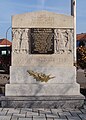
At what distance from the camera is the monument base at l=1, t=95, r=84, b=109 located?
7578 millimetres

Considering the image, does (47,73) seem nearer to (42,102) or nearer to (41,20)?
(42,102)

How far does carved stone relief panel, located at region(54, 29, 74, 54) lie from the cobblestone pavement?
5.70 feet

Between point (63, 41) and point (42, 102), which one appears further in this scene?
point (63, 41)

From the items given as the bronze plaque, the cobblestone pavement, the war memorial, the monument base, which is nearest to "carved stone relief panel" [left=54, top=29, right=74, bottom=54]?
the war memorial

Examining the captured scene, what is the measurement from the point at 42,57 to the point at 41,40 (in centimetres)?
49

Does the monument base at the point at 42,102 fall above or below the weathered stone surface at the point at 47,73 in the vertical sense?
below

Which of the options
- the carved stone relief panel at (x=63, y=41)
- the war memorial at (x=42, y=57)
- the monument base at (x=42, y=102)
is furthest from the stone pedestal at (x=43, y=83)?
the carved stone relief panel at (x=63, y=41)

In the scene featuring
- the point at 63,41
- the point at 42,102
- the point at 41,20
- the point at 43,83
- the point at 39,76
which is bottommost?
the point at 42,102

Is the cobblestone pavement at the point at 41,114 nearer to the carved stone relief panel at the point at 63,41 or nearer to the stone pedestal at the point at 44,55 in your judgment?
the stone pedestal at the point at 44,55

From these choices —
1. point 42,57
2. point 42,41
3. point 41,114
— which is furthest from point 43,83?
point 41,114

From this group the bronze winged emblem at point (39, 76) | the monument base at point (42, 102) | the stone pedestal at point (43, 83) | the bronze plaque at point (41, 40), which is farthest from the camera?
the bronze plaque at point (41, 40)

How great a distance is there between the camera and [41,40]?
26.5 ft

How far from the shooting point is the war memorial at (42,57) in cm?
786

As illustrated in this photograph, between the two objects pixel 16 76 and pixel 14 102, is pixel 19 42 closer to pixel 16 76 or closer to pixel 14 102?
pixel 16 76
